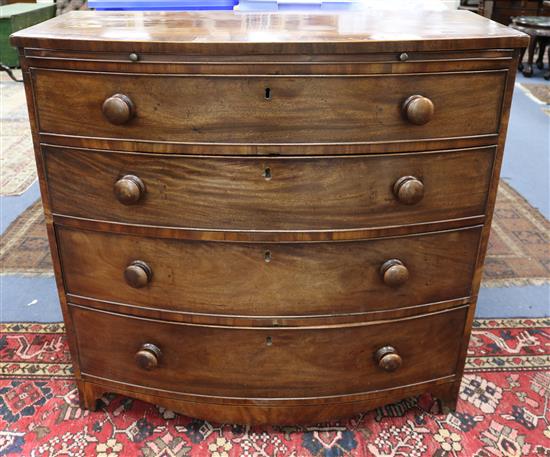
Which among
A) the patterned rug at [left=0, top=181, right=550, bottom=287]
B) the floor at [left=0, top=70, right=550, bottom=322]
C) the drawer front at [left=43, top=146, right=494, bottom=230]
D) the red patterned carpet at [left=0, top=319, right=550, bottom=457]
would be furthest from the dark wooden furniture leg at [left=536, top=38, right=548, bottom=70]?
the drawer front at [left=43, top=146, right=494, bottom=230]

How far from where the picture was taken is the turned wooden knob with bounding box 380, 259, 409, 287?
1.16 metres

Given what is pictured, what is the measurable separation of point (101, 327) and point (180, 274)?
27 cm

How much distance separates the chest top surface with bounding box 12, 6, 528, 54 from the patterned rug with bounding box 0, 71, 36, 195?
5.93ft

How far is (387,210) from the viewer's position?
1130mm

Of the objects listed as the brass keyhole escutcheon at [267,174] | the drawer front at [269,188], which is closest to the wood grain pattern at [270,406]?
the drawer front at [269,188]

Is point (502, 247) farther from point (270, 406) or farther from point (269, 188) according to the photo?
point (269, 188)

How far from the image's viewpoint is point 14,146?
3328 millimetres

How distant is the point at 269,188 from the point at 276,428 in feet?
2.22

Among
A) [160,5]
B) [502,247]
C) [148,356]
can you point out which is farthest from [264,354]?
[502,247]

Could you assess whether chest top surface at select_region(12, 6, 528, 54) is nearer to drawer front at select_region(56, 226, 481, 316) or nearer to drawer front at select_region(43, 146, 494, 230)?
drawer front at select_region(43, 146, 494, 230)

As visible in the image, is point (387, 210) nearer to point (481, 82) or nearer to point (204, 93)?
point (481, 82)

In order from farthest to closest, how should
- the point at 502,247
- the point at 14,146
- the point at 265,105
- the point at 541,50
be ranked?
the point at 541,50, the point at 14,146, the point at 502,247, the point at 265,105

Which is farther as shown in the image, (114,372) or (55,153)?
(114,372)

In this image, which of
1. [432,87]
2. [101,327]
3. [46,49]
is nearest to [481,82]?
[432,87]
